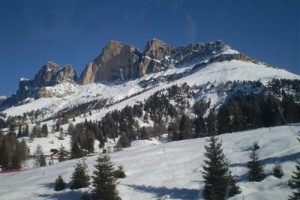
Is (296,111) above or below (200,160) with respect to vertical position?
above

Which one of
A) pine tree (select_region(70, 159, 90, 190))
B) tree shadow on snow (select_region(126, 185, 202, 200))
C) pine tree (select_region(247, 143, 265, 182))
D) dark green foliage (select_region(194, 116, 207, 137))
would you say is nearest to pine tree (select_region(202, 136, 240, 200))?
tree shadow on snow (select_region(126, 185, 202, 200))

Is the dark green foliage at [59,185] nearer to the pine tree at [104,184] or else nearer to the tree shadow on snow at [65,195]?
the tree shadow on snow at [65,195]

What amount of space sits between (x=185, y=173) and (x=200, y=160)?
15.4ft

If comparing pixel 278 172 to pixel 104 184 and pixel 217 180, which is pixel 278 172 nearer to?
pixel 217 180

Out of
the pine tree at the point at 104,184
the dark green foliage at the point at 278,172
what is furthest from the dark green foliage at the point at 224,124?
the pine tree at the point at 104,184

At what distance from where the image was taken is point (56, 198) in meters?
45.2

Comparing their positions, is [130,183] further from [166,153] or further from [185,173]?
[166,153]

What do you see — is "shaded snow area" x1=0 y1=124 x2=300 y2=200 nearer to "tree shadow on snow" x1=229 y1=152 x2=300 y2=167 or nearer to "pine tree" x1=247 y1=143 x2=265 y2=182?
"tree shadow on snow" x1=229 y1=152 x2=300 y2=167

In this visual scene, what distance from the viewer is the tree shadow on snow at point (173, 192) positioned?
4059 centimetres

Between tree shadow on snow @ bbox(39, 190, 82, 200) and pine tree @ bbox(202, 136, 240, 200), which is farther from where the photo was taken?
tree shadow on snow @ bbox(39, 190, 82, 200)

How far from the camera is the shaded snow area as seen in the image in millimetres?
40094

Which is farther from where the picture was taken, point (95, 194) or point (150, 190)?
Result: point (150, 190)

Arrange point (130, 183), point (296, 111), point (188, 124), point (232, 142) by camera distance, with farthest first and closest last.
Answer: point (188, 124) → point (296, 111) → point (232, 142) → point (130, 183)

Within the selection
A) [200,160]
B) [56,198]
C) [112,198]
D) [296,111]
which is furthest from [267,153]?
[296,111]
